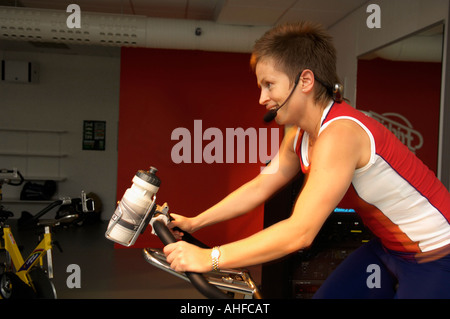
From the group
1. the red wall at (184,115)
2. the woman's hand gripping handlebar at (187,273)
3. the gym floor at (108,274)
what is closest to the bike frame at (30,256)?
the gym floor at (108,274)

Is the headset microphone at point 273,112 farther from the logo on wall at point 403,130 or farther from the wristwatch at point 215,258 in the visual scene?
the logo on wall at point 403,130

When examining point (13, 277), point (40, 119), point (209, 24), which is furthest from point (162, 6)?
point (40, 119)

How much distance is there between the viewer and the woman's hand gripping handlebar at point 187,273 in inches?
34.8

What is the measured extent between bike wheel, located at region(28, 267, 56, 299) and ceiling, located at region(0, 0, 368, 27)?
306cm

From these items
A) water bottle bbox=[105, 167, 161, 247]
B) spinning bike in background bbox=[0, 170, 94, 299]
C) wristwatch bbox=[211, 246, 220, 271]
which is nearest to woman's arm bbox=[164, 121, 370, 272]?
wristwatch bbox=[211, 246, 220, 271]

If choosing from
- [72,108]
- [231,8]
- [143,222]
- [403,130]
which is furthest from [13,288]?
[72,108]

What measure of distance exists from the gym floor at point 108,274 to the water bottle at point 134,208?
7.94ft

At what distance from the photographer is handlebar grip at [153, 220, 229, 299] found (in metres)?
0.88

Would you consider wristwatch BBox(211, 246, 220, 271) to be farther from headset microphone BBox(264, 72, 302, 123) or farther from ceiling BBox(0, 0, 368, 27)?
ceiling BBox(0, 0, 368, 27)

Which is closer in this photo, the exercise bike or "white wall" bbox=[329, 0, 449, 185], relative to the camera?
the exercise bike

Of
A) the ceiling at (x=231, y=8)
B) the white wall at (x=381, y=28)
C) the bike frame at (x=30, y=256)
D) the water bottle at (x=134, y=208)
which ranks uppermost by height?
the ceiling at (x=231, y=8)

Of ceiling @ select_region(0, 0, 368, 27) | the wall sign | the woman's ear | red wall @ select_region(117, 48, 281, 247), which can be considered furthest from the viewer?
the wall sign

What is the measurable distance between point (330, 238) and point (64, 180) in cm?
Answer: 626
